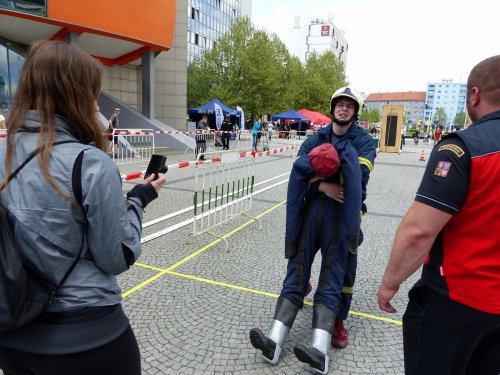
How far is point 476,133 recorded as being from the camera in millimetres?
1460

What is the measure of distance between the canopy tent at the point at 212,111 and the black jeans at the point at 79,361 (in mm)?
21973

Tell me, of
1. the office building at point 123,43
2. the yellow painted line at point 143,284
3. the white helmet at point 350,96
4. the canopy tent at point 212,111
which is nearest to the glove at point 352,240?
the white helmet at point 350,96

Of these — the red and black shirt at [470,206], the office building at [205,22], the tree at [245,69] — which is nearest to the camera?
the red and black shirt at [470,206]

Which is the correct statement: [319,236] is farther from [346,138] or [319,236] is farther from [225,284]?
[225,284]

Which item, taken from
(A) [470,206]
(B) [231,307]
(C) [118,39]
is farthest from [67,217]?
(C) [118,39]

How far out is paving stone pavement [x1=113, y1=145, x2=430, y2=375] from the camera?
2752 millimetres

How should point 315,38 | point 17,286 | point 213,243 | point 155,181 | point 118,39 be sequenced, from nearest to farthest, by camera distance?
point 17,286 → point 155,181 → point 213,243 → point 118,39 → point 315,38

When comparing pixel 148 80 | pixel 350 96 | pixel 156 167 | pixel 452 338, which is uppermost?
pixel 148 80

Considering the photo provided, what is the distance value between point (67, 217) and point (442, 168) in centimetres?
140

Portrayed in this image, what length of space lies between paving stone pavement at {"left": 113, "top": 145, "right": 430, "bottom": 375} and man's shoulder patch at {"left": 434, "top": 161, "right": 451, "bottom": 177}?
71.1 inches

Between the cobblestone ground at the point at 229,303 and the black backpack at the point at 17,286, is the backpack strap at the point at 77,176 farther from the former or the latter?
the cobblestone ground at the point at 229,303

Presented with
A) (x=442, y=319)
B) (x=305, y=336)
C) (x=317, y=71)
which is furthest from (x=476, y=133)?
(x=317, y=71)

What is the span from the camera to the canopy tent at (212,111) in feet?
76.9

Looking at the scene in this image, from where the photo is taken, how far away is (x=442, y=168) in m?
1.48
